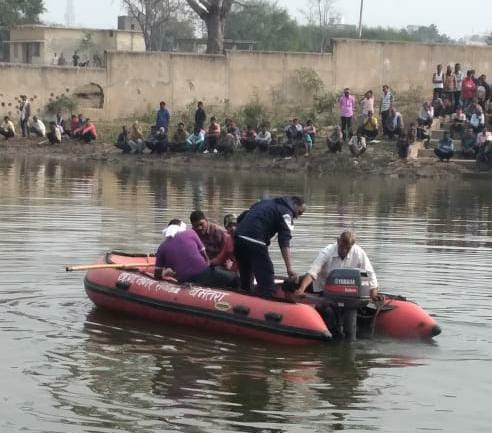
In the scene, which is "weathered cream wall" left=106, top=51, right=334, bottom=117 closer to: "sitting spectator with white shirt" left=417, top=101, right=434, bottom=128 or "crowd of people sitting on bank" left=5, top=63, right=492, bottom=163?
"crowd of people sitting on bank" left=5, top=63, right=492, bottom=163

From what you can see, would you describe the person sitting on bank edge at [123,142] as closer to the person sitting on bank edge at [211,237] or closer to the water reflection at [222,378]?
the person sitting on bank edge at [211,237]

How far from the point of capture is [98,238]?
21.2 meters

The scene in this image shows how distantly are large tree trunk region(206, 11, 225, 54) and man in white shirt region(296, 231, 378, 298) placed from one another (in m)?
31.7

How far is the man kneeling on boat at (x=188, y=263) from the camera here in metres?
15.0

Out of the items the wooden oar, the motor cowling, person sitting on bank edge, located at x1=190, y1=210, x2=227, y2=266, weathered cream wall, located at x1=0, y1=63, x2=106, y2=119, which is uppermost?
weathered cream wall, located at x1=0, y1=63, x2=106, y2=119

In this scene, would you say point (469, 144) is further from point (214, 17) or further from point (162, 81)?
point (214, 17)

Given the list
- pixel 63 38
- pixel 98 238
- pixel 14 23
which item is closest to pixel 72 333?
pixel 98 238

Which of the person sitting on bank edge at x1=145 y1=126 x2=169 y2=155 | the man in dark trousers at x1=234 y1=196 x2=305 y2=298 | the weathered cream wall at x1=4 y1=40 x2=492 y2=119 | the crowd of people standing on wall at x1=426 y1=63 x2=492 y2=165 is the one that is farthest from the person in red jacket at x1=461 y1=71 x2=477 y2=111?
the man in dark trousers at x1=234 y1=196 x2=305 y2=298

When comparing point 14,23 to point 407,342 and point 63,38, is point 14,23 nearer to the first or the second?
point 63,38

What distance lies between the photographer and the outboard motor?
1361 cm

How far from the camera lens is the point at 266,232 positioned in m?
14.7

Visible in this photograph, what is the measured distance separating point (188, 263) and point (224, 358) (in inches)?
78.8

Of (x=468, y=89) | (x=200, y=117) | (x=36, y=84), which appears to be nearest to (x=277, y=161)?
(x=200, y=117)

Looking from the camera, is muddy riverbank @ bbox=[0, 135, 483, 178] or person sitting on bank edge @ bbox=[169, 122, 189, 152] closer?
muddy riverbank @ bbox=[0, 135, 483, 178]
